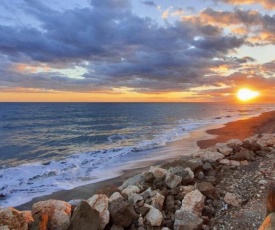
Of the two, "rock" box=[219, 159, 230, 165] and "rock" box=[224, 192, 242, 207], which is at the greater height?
"rock" box=[219, 159, 230, 165]

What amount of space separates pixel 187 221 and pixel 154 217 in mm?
876

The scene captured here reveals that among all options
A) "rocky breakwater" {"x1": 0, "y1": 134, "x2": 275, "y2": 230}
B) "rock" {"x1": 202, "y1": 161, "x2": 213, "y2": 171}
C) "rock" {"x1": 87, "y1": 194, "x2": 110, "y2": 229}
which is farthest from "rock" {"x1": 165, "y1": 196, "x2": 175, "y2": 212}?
"rock" {"x1": 202, "y1": 161, "x2": 213, "y2": 171}

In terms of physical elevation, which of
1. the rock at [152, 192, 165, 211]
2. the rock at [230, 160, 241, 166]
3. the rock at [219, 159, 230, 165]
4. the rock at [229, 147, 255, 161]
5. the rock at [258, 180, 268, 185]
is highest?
the rock at [229, 147, 255, 161]

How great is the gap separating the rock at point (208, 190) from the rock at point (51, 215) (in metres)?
4.14

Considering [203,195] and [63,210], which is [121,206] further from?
[203,195]

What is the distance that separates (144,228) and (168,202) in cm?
131

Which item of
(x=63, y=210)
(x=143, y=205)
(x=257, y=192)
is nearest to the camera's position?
(x=63, y=210)

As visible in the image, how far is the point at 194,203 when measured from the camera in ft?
24.5

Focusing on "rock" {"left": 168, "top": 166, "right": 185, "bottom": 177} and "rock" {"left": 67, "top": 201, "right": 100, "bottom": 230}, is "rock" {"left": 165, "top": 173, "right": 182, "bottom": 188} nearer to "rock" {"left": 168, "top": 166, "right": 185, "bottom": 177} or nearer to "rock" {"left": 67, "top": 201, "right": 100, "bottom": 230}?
"rock" {"left": 168, "top": 166, "right": 185, "bottom": 177}

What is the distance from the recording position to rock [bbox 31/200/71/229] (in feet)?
20.4

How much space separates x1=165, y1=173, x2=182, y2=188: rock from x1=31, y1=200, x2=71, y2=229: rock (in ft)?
11.0

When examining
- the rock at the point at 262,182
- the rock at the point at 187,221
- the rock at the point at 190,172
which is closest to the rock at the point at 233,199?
the rock at the point at 262,182

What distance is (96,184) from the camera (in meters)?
14.2

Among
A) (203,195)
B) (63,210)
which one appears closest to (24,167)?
(63,210)
